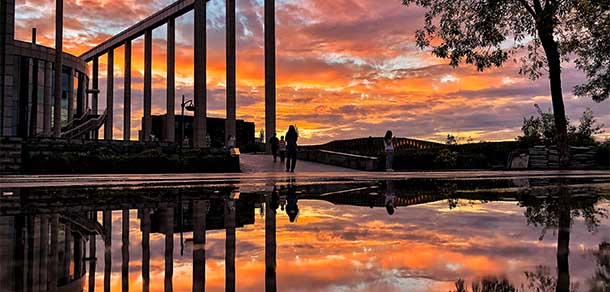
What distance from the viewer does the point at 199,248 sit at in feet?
11.1

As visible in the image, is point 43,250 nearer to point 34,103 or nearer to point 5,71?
point 5,71

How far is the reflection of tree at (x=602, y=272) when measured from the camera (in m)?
2.27

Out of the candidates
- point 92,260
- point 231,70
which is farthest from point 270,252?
point 231,70

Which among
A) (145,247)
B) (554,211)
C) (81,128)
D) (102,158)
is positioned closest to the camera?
(145,247)

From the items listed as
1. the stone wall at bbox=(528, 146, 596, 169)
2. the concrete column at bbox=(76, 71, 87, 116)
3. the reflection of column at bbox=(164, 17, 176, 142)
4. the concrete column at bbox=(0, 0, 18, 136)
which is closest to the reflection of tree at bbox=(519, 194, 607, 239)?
the stone wall at bbox=(528, 146, 596, 169)

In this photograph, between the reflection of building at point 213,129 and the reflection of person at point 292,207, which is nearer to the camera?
the reflection of person at point 292,207

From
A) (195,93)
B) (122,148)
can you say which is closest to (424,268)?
(122,148)

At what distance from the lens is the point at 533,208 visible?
19.0 feet

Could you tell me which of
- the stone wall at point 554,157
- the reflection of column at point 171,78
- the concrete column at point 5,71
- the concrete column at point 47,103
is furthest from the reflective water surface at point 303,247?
the reflection of column at point 171,78

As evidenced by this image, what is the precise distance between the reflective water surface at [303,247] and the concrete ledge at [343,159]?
18.8m

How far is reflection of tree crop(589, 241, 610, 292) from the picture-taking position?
7.45 ft

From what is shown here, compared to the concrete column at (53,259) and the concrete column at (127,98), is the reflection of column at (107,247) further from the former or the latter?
the concrete column at (127,98)

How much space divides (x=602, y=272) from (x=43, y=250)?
3243 millimetres

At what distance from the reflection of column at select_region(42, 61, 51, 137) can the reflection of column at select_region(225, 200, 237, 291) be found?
117 feet
